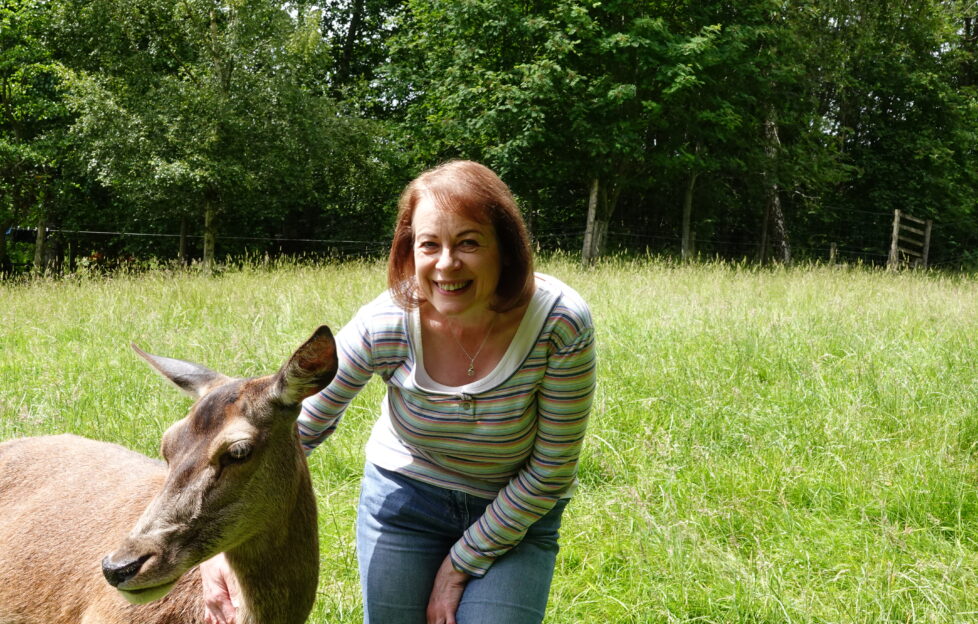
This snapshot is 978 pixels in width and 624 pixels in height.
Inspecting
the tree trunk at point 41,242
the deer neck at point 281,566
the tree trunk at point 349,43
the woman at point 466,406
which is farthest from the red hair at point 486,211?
the tree trunk at point 349,43

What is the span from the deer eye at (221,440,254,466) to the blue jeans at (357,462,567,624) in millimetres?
585

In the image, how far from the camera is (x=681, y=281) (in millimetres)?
10469

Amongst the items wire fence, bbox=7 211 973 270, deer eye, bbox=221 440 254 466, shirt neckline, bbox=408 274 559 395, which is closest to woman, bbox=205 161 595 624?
shirt neckline, bbox=408 274 559 395

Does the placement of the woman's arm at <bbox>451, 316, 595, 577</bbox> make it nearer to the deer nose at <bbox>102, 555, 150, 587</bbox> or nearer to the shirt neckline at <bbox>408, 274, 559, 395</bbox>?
the shirt neckline at <bbox>408, 274, 559, 395</bbox>

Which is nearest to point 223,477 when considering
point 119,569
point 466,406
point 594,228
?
point 119,569

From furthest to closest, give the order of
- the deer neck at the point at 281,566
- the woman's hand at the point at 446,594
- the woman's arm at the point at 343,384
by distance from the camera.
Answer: the woman's arm at the point at 343,384, the woman's hand at the point at 446,594, the deer neck at the point at 281,566

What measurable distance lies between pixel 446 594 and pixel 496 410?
607 millimetres

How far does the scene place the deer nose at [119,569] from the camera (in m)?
1.90

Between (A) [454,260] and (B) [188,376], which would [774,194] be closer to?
(A) [454,260]

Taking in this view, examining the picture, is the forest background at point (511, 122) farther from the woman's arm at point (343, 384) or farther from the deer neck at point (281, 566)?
the deer neck at point (281, 566)

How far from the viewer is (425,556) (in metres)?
2.56

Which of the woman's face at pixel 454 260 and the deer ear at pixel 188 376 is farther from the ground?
the woman's face at pixel 454 260

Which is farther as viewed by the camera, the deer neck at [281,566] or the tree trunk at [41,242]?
the tree trunk at [41,242]

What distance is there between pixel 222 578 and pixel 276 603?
188 mm
